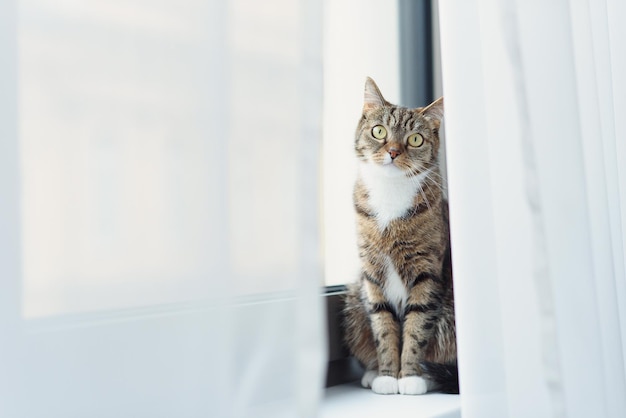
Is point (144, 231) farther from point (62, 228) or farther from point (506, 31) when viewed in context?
point (506, 31)

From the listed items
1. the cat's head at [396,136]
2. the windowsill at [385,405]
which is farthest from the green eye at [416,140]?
the windowsill at [385,405]

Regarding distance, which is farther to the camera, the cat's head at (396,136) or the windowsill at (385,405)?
the cat's head at (396,136)

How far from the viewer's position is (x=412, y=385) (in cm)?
98

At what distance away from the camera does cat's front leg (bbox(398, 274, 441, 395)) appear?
1.00 m

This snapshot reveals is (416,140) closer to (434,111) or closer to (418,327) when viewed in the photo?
(434,111)

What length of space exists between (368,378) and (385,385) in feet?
0.18

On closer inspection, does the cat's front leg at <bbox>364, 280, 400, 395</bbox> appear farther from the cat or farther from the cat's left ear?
the cat's left ear

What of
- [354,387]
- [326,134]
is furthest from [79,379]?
A: [326,134]

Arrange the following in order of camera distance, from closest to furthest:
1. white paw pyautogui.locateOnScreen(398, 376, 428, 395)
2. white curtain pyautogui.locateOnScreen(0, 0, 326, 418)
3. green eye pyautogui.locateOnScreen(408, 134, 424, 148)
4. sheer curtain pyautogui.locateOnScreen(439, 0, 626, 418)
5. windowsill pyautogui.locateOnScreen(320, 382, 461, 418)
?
white curtain pyautogui.locateOnScreen(0, 0, 326, 418)
sheer curtain pyautogui.locateOnScreen(439, 0, 626, 418)
windowsill pyautogui.locateOnScreen(320, 382, 461, 418)
white paw pyautogui.locateOnScreen(398, 376, 428, 395)
green eye pyautogui.locateOnScreen(408, 134, 424, 148)

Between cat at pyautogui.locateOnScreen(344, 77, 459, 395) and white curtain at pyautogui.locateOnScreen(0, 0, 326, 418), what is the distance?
487 millimetres

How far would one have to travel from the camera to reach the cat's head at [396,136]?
1.05 m

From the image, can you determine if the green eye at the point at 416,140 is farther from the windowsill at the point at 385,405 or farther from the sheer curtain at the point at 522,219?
the windowsill at the point at 385,405

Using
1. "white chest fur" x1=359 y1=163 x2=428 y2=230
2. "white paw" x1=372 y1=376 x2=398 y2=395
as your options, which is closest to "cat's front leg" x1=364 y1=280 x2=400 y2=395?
"white paw" x1=372 y1=376 x2=398 y2=395

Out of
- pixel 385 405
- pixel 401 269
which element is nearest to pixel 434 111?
pixel 401 269
